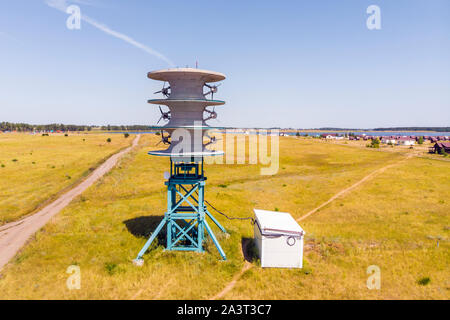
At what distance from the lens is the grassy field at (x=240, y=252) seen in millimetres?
15188

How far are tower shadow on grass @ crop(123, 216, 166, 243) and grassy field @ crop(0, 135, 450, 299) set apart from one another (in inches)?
3.9

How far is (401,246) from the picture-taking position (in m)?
21.8

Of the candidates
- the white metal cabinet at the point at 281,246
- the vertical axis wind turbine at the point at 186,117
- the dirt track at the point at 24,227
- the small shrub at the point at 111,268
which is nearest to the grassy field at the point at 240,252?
the small shrub at the point at 111,268

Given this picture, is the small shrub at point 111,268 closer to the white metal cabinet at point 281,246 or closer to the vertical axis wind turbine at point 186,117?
the vertical axis wind turbine at point 186,117

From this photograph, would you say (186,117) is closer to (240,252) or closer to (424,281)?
(240,252)

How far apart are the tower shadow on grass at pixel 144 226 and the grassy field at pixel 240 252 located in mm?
98

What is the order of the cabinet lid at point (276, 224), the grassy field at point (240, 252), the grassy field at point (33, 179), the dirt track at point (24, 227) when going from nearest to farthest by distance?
the grassy field at point (240, 252)
the cabinet lid at point (276, 224)
the dirt track at point (24, 227)
the grassy field at point (33, 179)

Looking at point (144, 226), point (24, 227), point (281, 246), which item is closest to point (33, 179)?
point (24, 227)

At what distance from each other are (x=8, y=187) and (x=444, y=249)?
5641 cm

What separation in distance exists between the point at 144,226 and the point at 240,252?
34.0 feet

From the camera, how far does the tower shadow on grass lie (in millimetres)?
22870

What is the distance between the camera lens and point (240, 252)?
65.6 feet
